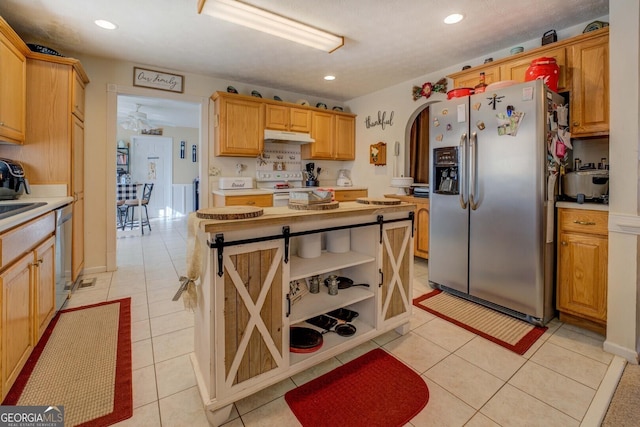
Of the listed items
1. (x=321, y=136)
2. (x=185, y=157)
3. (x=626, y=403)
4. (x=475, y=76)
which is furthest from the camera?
(x=185, y=157)

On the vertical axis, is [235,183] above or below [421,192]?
above

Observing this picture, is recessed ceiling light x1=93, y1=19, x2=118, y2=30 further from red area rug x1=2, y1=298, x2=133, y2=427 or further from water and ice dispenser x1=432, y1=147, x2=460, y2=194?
water and ice dispenser x1=432, y1=147, x2=460, y2=194

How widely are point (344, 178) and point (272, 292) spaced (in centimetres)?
395

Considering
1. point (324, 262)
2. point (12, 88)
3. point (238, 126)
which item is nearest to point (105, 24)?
point (12, 88)

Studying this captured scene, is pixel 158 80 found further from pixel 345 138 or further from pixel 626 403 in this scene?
pixel 626 403

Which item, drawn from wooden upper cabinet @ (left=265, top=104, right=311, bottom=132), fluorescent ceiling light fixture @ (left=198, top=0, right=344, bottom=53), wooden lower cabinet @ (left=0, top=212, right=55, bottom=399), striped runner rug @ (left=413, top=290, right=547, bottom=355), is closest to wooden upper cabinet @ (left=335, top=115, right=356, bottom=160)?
wooden upper cabinet @ (left=265, top=104, right=311, bottom=132)

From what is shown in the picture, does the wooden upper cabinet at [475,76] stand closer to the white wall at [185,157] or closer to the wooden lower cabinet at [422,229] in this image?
the wooden lower cabinet at [422,229]

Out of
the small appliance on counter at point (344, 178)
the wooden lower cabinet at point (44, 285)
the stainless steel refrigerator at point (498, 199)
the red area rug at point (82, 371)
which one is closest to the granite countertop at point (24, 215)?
the wooden lower cabinet at point (44, 285)

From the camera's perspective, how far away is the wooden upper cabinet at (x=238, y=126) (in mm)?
3885

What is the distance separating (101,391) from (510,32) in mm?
4158

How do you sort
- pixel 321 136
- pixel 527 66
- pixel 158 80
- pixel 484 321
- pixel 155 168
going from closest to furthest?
pixel 484 321 → pixel 527 66 → pixel 158 80 → pixel 321 136 → pixel 155 168

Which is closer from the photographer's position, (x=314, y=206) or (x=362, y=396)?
(x=362, y=396)

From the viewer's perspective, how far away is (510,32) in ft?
9.18

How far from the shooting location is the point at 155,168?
25.2 ft
